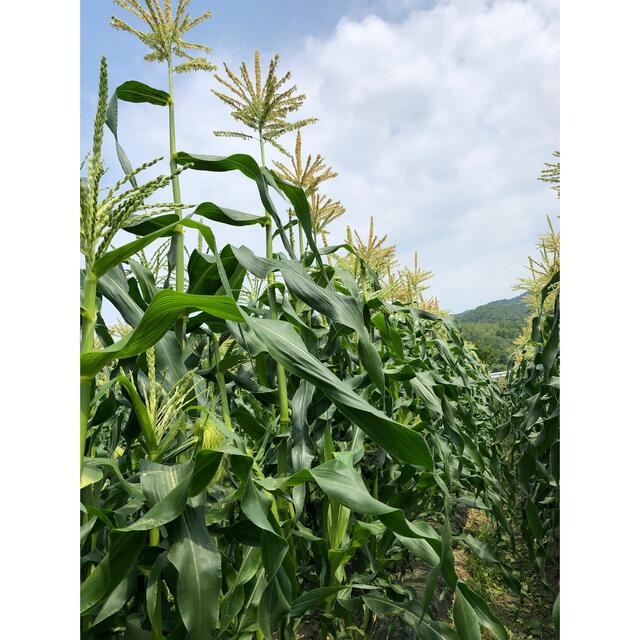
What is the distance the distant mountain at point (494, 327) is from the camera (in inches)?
653

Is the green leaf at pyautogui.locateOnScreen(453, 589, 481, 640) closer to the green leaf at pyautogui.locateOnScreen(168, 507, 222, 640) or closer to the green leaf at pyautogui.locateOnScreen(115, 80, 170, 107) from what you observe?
the green leaf at pyautogui.locateOnScreen(168, 507, 222, 640)

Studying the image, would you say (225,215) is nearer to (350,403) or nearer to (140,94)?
(140,94)

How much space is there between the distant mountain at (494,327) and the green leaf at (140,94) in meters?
12.1

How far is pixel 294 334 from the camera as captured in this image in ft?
2.53

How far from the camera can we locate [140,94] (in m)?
1.19

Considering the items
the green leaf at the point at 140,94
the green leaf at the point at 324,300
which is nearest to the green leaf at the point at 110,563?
the green leaf at the point at 324,300

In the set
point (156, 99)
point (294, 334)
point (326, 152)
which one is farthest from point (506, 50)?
point (294, 334)

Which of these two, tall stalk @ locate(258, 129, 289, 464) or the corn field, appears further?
tall stalk @ locate(258, 129, 289, 464)

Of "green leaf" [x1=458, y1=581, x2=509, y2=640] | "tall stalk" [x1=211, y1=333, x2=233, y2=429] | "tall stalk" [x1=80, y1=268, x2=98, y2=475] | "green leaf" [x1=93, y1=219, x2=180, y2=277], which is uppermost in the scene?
"green leaf" [x1=93, y1=219, x2=180, y2=277]

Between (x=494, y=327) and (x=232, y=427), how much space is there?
21.4 m

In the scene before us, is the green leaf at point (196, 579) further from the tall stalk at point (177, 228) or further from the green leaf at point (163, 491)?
the tall stalk at point (177, 228)

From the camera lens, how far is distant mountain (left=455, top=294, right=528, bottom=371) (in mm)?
16578

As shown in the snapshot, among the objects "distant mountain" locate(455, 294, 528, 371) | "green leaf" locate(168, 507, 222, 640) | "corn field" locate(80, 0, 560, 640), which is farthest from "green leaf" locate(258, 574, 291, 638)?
"distant mountain" locate(455, 294, 528, 371)
